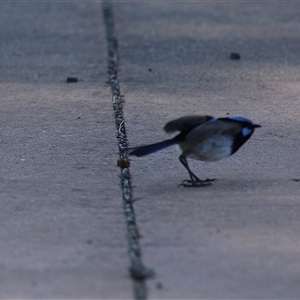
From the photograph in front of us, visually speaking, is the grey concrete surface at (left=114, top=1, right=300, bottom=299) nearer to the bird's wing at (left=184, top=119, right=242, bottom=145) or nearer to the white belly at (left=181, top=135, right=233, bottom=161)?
the white belly at (left=181, top=135, right=233, bottom=161)

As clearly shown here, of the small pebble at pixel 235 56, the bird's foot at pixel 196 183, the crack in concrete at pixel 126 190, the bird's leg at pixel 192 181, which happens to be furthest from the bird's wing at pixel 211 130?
the small pebble at pixel 235 56

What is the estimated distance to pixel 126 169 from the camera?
19.3ft

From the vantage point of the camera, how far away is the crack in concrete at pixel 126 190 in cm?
418

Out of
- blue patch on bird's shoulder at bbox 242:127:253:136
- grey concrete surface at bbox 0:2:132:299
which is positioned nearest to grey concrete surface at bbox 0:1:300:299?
grey concrete surface at bbox 0:2:132:299

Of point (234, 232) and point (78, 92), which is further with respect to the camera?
point (78, 92)

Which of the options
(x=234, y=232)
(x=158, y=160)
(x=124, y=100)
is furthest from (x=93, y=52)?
(x=234, y=232)

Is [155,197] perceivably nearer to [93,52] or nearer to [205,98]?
[205,98]

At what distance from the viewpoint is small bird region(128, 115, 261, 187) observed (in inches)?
213

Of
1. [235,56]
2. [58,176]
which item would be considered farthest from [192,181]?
[235,56]

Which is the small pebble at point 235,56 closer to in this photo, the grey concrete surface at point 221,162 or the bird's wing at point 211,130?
the grey concrete surface at point 221,162

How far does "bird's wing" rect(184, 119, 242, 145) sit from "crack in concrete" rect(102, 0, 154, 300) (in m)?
0.48

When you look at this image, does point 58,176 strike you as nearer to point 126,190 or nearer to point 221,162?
point 126,190

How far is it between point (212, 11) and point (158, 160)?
648cm

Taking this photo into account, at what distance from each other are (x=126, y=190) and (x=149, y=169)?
0.48 m
